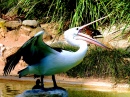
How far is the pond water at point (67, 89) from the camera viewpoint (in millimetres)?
7609

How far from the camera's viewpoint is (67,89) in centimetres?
815

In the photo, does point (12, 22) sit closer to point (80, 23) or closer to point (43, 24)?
point (43, 24)

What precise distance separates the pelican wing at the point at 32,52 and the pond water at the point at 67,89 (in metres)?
1.51

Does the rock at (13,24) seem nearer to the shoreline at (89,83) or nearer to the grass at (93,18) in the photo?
the grass at (93,18)

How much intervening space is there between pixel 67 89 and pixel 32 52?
2.43 meters

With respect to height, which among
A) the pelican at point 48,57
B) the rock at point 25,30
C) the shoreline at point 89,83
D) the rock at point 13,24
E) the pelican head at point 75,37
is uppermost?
the rock at point 13,24

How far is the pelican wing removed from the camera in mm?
5682

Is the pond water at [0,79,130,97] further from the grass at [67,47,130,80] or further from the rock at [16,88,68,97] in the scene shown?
the rock at [16,88,68,97]

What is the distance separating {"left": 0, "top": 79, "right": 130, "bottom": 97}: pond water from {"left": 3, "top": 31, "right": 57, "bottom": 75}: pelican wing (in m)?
1.51

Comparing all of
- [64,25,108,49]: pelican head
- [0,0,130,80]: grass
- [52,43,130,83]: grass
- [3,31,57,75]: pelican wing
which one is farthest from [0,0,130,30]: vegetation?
[3,31,57,75]: pelican wing

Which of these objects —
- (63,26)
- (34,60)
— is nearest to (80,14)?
(63,26)

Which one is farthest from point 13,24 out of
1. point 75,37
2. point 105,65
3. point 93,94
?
point 75,37

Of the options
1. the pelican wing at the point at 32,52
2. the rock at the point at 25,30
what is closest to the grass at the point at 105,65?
the pelican wing at the point at 32,52

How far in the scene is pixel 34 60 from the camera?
600 centimetres
